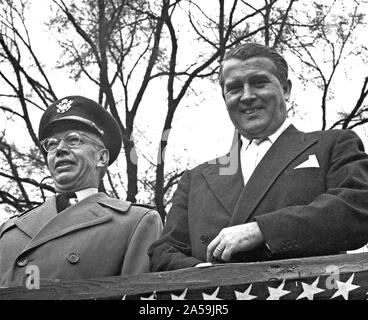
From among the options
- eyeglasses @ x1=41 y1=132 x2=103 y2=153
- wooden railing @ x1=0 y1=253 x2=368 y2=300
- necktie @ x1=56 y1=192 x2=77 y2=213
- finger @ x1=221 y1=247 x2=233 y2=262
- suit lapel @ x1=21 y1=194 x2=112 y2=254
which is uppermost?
eyeglasses @ x1=41 y1=132 x2=103 y2=153

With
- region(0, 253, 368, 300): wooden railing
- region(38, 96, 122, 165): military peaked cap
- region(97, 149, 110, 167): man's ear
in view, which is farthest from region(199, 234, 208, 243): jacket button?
region(38, 96, 122, 165): military peaked cap

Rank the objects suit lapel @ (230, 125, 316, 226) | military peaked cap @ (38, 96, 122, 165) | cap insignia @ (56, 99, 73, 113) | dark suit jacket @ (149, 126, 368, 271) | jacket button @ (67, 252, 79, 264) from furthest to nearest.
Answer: cap insignia @ (56, 99, 73, 113) < military peaked cap @ (38, 96, 122, 165) < jacket button @ (67, 252, 79, 264) < suit lapel @ (230, 125, 316, 226) < dark suit jacket @ (149, 126, 368, 271)

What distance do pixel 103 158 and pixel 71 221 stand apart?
463 millimetres

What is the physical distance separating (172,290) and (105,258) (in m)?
0.93

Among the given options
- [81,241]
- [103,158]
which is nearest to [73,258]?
[81,241]

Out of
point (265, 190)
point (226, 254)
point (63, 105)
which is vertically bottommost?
point (226, 254)

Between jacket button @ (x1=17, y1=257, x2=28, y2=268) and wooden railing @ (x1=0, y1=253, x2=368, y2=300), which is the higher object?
jacket button @ (x1=17, y1=257, x2=28, y2=268)

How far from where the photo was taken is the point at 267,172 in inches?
115

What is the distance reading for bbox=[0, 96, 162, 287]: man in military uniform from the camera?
335 cm

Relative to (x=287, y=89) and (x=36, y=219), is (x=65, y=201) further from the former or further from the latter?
(x=287, y=89)

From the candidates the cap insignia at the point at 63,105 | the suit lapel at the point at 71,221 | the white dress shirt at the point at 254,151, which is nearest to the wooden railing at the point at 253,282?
the white dress shirt at the point at 254,151

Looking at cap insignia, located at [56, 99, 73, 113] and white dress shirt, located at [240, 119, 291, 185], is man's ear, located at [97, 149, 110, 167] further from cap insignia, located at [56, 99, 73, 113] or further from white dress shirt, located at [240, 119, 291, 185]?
white dress shirt, located at [240, 119, 291, 185]

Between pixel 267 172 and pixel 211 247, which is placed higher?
pixel 267 172
